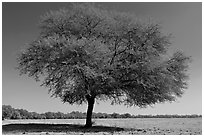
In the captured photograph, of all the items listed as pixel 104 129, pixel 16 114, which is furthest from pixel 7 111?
pixel 104 129

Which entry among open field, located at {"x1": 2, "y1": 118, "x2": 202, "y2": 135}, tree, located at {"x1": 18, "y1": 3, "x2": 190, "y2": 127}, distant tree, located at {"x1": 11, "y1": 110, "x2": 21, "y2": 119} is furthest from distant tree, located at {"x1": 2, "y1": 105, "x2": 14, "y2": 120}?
tree, located at {"x1": 18, "y1": 3, "x2": 190, "y2": 127}

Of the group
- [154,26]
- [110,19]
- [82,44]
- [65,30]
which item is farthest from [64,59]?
[154,26]

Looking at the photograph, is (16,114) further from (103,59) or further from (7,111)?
(103,59)

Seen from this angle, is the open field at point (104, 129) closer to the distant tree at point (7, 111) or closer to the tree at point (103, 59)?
the tree at point (103, 59)

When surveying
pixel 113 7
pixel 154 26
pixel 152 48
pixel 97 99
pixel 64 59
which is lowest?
pixel 97 99

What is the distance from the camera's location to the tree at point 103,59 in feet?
63.3

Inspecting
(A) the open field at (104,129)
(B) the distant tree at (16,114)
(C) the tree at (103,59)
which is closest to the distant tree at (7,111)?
(B) the distant tree at (16,114)

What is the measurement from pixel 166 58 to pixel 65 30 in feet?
24.0

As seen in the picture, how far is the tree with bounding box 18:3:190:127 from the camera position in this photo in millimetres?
19297

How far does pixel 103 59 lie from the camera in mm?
19812

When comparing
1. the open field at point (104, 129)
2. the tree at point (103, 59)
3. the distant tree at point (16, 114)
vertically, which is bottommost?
the open field at point (104, 129)

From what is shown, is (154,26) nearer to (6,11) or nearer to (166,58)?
(166,58)

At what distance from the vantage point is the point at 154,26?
22.2 m

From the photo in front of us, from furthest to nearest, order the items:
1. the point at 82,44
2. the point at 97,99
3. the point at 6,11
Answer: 1. the point at 97,99
2. the point at 6,11
3. the point at 82,44
